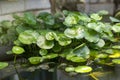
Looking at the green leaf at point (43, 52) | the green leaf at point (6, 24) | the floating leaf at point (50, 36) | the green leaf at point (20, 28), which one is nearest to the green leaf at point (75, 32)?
the floating leaf at point (50, 36)

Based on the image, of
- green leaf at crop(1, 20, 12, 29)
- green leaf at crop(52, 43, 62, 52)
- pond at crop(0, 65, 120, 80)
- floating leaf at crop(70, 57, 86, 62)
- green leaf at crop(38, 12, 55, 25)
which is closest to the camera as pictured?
pond at crop(0, 65, 120, 80)

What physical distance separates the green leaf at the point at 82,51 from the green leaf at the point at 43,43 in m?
0.22

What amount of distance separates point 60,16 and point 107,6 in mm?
1925

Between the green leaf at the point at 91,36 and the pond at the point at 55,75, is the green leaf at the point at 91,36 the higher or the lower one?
the higher one

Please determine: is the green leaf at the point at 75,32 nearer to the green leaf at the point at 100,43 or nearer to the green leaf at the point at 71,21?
the green leaf at the point at 71,21

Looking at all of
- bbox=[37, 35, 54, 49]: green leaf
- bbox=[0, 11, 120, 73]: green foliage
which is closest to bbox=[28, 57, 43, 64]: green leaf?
bbox=[0, 11, 120, 73]: green foliage

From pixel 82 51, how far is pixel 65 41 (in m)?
0.17

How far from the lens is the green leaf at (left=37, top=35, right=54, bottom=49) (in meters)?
2.21

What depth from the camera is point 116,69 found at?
7.16 ft

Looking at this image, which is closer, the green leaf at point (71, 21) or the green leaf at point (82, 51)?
the green leaf at point (82, 51)

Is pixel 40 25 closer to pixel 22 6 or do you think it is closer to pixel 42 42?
pixel 42 42

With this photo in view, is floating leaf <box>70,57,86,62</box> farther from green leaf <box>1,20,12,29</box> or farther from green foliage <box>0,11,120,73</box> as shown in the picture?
green leaf <box>1,20,12,29</box>

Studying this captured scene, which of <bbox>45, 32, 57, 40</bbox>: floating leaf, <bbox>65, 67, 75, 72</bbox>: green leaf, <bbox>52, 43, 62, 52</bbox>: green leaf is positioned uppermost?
<bbox>45, 32, 57, 40</bbox>: floating leaf

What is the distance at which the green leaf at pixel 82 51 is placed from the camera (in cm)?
223
